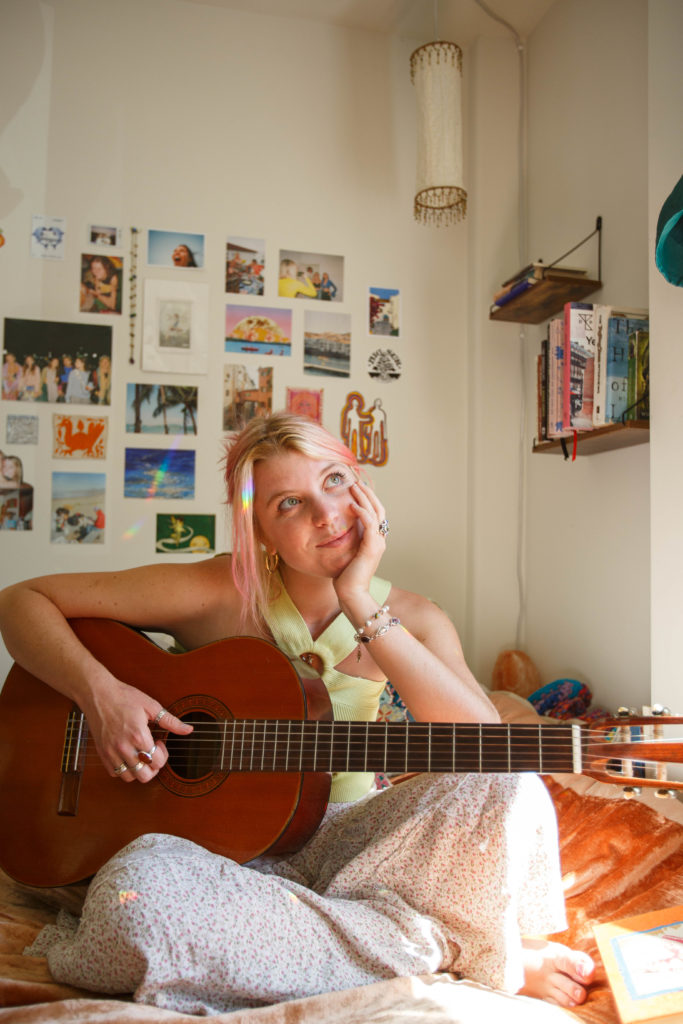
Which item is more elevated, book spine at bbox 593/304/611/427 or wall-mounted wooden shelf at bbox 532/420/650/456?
book spine at bbox 593/304/611/427

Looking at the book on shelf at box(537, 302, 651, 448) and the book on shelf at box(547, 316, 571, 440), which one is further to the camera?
the book on shelf at box(547, 316, 571, 440)

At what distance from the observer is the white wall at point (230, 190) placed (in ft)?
8.74

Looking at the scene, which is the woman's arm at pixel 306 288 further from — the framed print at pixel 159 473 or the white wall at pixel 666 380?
the white wall at pixel 666 380

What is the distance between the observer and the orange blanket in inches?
36.3

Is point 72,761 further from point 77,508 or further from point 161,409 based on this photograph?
point 161,409

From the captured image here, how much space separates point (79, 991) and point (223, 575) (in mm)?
730

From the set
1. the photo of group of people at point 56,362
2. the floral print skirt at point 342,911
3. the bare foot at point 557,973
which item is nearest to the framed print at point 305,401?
the photo of group of people at point 56,362

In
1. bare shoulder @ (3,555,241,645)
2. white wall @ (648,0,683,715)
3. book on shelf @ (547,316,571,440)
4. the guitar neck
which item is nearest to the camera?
the guitar neck

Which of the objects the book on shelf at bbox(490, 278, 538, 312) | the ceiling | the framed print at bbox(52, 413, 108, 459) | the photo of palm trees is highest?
the ceiling

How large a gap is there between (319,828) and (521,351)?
6.98ft

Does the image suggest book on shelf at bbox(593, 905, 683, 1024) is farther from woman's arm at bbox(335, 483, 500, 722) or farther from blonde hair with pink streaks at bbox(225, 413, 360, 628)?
blonde hair with pink streaks at bbox(225, 413, 360, 628)

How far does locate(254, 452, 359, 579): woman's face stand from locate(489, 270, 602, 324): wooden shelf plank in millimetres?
1323

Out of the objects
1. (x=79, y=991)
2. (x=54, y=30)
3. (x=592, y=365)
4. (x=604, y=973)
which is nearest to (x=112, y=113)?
(x=54, y=30)

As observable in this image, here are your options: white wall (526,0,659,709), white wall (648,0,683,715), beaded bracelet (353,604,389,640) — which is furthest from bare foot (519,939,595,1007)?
white wall (526,0,659,709)
